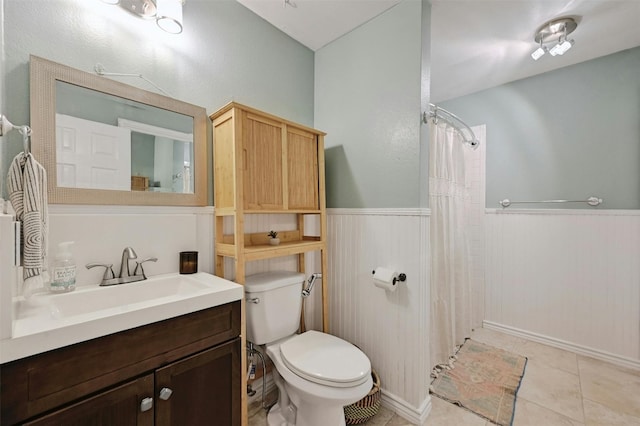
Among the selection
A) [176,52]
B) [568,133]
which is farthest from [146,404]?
[568,133]

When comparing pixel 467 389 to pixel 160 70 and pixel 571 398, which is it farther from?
pixel 160 70

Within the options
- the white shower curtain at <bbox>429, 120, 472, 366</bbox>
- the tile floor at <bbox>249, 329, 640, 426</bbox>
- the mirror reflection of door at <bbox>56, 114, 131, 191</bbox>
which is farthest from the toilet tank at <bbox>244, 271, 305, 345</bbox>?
the white shower curtain at <bbox>429, 120, 472, 366</bbox>

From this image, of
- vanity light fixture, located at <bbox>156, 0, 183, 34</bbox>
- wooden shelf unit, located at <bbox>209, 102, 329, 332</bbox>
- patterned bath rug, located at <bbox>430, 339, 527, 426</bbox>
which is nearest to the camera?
vanity light fixture, located at <bbox>156, 0, 183, 34</bbox>

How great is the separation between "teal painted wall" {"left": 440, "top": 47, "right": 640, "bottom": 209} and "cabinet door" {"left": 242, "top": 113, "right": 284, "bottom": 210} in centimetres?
223

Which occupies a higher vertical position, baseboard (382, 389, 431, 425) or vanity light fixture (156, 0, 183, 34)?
vanity light fixture (156, 0, 183, 34)

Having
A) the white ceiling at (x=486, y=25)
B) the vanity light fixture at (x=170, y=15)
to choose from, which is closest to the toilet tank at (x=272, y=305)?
the vanity light fixture at (x=170, y=15)

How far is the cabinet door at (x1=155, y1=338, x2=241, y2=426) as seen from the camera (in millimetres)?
949

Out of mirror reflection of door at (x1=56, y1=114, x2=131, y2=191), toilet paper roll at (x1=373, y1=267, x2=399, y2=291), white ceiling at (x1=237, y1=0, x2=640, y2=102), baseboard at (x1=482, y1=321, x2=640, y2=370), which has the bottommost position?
baseboard at (x1=482, y1=321, x2=640, y2=370)

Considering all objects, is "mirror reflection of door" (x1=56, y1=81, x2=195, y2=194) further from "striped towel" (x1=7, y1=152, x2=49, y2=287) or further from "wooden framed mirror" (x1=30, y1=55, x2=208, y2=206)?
"striped towel" (x1=7, y1=152, x2=49, y2=287)

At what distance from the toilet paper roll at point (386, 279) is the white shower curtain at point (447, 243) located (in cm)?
39

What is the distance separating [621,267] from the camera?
2037 mm

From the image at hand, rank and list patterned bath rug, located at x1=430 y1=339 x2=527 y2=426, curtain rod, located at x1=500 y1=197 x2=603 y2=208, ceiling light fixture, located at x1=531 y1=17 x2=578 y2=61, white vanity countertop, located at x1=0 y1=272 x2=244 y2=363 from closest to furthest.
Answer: white vanity countertop, located at x1=0 y1=272 x2=244 y2=363 → patterned bath rug, located at x1=430 y1=339 x2=527 y2=426 → ceiling light fixture, located at x1=531 y1=17 x2=578 y2=61 → curtain rod, located at x1=500 y1=197 x2=603 y2=208

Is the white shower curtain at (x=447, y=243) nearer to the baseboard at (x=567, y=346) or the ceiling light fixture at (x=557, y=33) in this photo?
the baseboard at (x=567, y=346)

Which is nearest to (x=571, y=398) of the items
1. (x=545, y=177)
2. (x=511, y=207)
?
(x=511, y=207)
